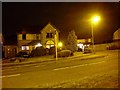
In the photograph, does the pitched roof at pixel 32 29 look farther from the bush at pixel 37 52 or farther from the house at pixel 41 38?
the bush at pixel 37 52

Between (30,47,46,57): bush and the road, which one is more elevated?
(30,47,46,57): bush

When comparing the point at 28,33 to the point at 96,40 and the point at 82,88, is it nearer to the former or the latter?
the point at 96,40

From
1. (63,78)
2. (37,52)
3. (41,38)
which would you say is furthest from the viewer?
(41,38)

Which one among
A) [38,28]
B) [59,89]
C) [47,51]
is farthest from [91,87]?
[38,28]

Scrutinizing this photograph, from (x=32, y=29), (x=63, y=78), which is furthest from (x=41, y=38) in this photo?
(x=63, y=78)

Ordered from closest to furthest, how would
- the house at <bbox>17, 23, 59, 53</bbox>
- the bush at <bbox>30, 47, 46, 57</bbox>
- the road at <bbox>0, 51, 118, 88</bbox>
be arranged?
the road at <bbox>0, 51, 118, 88</bbox>
the bush at <bbox>30, 47, 46, 57</bbox>
the house at <bbox>17, 23, 59, 53</bbox>

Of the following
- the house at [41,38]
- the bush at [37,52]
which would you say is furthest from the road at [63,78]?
the house at [41,38]

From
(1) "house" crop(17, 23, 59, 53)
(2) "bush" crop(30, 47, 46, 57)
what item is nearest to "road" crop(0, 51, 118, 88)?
(2) "bush" crop(30, 47, 46, 57)

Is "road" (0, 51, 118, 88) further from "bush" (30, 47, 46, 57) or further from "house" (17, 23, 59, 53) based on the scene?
"house" (17, 23, 59, 53)

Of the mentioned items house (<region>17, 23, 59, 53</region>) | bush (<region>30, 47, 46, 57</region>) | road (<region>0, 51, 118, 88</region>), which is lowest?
road (<region>0, 51, 118, 88</region>)

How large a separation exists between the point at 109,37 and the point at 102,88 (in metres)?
74.8

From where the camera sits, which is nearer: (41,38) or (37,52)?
(37,52)

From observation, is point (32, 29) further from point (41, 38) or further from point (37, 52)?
point (37, 52)

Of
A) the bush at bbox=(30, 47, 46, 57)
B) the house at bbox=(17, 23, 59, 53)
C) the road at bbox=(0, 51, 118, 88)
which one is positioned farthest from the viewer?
the house at bbox=(17, 23, 59, 53)
